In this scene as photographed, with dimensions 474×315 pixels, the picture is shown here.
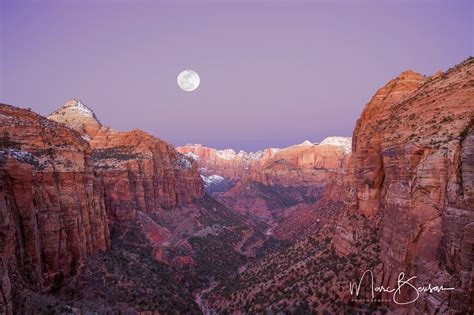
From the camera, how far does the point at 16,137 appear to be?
33594mm

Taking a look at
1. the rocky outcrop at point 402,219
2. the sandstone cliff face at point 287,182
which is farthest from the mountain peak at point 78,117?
the sandstone cliff face at point 287,182

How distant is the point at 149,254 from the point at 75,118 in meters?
42.9

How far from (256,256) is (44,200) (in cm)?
4474

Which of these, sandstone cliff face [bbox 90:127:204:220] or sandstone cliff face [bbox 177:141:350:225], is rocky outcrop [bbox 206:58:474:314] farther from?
sandstone cliff face [bbox 177:141:350:225]

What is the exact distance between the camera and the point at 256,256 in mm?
67062

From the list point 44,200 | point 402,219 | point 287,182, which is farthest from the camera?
point 287,182

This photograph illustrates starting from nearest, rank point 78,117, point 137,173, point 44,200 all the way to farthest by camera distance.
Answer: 1. point 44,200
2. point 137,173
3. point 78,117

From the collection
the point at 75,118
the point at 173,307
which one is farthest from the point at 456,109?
the point at 75,118

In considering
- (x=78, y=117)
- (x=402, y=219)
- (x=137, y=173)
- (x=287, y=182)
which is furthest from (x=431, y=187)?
(x=287, y=182)

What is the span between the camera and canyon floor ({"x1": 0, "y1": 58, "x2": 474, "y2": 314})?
65.3ft

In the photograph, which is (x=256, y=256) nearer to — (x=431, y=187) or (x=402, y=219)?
(x=402, y=219)

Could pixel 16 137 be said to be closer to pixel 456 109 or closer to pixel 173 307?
pixel 173 307

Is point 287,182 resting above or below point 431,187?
below

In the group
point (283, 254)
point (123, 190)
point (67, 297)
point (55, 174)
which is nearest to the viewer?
point (67, 297)
